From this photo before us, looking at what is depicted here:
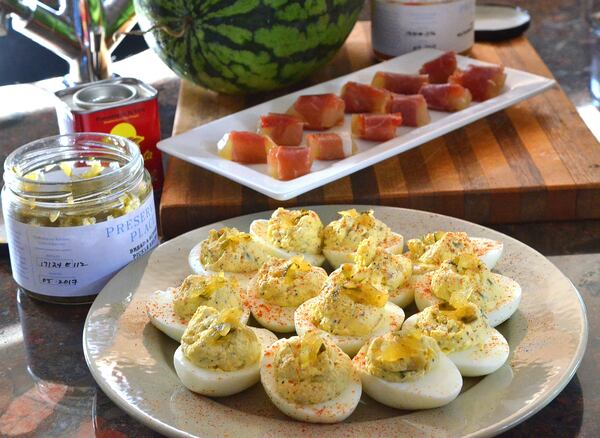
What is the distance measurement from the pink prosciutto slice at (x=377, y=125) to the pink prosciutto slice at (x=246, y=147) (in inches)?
8.2

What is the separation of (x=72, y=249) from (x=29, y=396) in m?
0.25

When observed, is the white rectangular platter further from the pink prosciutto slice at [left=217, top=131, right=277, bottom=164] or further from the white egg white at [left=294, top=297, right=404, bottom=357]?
the white egg white at [left=294, top=297, right=404, bottom=357]

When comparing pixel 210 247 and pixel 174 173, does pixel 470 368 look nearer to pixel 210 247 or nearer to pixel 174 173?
pixel 210 247

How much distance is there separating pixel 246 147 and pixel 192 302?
60cm

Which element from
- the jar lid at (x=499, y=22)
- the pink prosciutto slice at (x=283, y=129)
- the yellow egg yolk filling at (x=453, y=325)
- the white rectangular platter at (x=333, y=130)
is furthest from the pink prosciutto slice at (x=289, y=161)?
the jar lid at (x=499, y=22)

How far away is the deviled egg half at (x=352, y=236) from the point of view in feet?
5.11

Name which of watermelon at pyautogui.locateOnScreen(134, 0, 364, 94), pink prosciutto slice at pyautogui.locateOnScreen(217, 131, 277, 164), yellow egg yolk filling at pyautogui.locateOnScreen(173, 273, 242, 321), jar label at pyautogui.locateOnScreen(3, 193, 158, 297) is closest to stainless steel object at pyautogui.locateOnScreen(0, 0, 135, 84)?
watermelon at pyautogui.locateOnScreen(134, 0, 364, 94)

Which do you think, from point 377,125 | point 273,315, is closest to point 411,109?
point 377,125

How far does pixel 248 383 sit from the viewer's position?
1.27 metres

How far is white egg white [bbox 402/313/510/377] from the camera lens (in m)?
1.27

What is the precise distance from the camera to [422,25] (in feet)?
8.17

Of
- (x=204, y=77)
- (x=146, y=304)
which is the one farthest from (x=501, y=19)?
(x=146, y=304)

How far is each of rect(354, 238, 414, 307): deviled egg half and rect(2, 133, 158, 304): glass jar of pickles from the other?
37 centimetres

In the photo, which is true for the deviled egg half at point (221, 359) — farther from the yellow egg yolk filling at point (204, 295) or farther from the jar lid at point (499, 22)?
the jar lid at point (499, 22)
